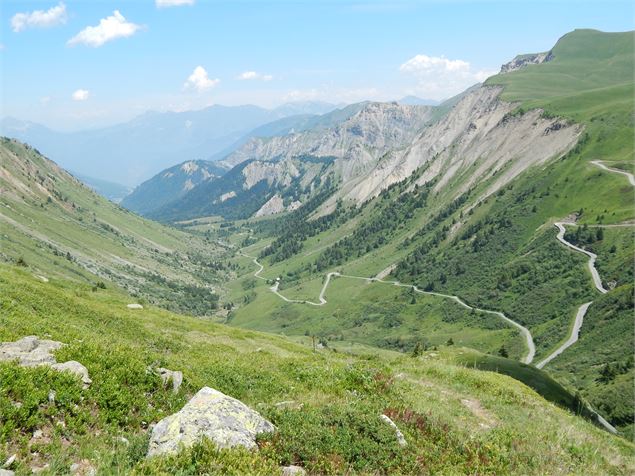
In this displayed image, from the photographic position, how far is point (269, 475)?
12000 millimetres

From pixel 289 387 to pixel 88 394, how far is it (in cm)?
938

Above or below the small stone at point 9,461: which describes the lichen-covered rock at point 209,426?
below

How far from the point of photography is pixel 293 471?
42.2 ft

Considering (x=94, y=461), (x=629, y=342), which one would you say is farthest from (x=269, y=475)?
(x=629, y=342)

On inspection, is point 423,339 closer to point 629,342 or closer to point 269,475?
point 629,342

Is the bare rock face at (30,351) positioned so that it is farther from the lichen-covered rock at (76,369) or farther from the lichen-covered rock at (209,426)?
the lichen-covered rock at (209,426)

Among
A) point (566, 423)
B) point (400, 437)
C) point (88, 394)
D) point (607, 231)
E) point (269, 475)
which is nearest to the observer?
Result: point (269, 475)

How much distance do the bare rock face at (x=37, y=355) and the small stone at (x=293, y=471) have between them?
23.6 feet

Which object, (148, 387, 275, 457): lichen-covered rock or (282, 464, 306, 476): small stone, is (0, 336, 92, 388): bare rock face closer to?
(148, 387, 275, 457): lichen-covered rock

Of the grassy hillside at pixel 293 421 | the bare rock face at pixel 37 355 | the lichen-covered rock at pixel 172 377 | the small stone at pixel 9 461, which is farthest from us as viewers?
the lichen-covered rock at pixel 172 377

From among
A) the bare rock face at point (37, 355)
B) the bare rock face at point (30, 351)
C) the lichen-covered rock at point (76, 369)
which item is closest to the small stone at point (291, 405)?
the lichen-covered rock at point (76, 369)

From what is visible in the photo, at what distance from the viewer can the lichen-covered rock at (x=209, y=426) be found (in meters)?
12.7

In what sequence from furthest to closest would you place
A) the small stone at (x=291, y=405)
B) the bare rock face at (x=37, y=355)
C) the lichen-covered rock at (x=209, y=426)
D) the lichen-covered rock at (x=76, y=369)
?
the small stone at (x=291, y=405) → the bare rock face at (x=37, y=355) → the lichen-covered rock at (x=76, y=369) → the lichen-covered rock at (x=209, y=426)

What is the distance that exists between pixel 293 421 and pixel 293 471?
2.42m
